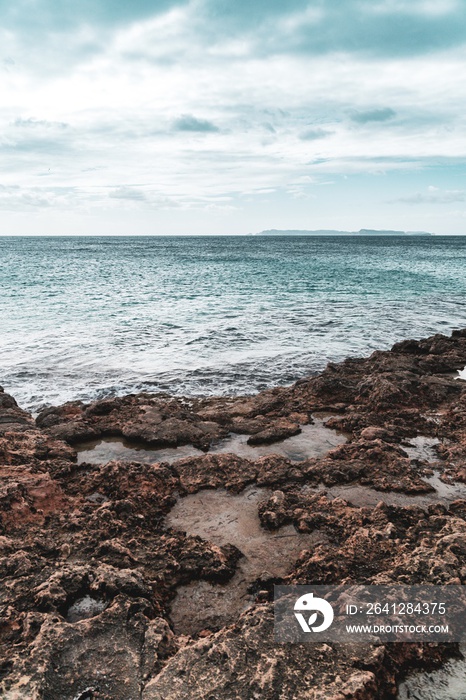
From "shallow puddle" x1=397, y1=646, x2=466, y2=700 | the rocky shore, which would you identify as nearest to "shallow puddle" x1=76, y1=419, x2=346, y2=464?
the rocky shore

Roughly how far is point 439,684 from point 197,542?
2.64 m

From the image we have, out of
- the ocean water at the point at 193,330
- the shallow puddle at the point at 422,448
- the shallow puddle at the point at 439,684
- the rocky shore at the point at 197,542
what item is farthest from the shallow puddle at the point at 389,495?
the ocean water at the point at 193,330

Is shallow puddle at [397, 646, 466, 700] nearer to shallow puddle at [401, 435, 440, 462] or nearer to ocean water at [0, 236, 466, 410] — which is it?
shallow puddle at [401, 435, 440, 462]

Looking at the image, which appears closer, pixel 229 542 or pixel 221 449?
pixel 229 542

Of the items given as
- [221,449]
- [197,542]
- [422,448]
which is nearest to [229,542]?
[197,542]

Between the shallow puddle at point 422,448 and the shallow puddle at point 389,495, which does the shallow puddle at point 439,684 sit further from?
the shallow puddle at point 422,448

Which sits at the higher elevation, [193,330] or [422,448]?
[193,330]

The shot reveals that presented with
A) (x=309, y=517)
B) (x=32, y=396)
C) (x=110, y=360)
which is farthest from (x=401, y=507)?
(x=110, y=360)

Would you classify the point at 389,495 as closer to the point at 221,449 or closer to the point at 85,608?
the point at 221,449

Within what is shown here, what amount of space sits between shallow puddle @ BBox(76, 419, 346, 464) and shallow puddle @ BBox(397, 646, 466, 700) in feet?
14.2

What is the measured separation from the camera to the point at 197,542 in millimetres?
4980

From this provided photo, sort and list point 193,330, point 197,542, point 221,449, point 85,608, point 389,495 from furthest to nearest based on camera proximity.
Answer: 1. point 193,330
2. point 221,449
3. point 389,495
4. point 197,542
5. point 85,608

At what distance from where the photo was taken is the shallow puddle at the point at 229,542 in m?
4.15

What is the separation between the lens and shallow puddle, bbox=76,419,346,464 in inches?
310
